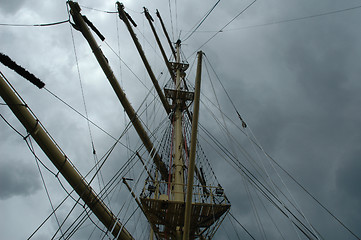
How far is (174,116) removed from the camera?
10930 mm

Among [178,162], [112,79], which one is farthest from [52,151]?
[178,162]

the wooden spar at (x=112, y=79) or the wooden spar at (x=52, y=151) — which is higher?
the wooden spar at (x=112, y=79)

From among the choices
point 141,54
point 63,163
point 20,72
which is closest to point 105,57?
point 141,54

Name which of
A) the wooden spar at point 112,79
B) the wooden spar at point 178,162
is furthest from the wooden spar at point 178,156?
the wooden spar at point 112,79

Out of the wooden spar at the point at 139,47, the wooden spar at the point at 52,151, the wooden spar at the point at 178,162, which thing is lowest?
the wooden spar at the point at 52,151

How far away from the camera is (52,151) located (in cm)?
582

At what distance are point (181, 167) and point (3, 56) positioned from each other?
240 inches

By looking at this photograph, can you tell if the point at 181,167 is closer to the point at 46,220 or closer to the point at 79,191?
the point at 79,191

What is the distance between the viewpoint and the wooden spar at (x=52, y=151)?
5.36 m

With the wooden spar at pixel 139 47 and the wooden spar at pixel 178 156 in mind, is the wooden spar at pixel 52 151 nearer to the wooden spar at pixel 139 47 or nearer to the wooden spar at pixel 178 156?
the wooden spar at pixel 178 156

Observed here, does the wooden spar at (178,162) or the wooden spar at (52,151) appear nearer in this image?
the wooden spar at (52,151)

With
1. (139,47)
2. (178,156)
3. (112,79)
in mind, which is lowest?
(178,156)

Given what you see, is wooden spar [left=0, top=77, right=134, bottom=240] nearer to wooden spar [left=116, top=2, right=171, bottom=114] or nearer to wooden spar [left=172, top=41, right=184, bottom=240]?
wooden spar [left=172, top=41, right=184, bottom=240]

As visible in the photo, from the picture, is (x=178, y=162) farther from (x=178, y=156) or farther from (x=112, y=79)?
(x=112, y=79)
